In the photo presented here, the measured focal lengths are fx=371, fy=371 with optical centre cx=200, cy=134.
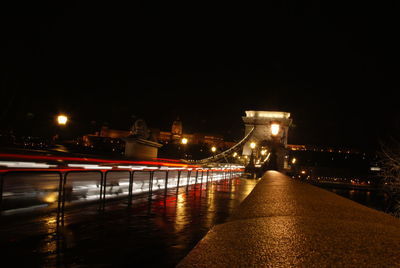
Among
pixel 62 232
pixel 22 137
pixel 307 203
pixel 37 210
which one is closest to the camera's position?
pixel 307 203

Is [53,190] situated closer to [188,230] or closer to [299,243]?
[188,230]

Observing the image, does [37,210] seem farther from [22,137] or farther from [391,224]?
[22,137]

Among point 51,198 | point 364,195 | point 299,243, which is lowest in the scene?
point 364,195

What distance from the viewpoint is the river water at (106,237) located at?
140 inches

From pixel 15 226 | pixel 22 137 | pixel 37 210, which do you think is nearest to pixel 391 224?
pixel 15 226

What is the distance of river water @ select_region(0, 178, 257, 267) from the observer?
11.6 feet

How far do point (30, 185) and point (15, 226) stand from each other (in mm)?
3367

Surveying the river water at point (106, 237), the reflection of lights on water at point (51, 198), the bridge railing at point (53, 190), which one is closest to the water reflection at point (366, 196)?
the bridge railing at point (53, 190)

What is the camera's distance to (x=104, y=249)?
156 inches

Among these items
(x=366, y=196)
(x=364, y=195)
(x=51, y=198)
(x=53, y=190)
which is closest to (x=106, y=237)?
(x=51, y=198)

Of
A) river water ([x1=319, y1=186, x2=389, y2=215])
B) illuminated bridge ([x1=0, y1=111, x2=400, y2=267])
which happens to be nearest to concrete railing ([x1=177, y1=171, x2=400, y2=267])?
illuminated bridge ([x1=0, y1=111, x2=400, y2=267])

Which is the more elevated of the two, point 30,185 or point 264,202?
point 264,202

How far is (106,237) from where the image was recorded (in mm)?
4582

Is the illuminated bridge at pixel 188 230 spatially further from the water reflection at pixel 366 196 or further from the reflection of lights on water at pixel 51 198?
the water reflection at pixel 366 196
